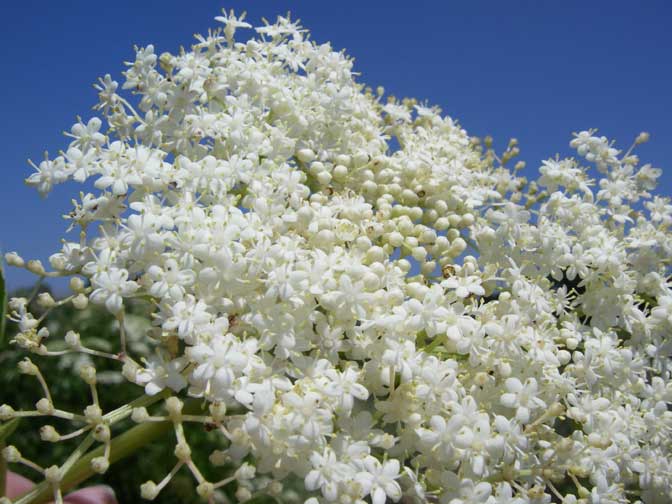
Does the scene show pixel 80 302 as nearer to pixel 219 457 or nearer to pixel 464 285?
pixel 219 457

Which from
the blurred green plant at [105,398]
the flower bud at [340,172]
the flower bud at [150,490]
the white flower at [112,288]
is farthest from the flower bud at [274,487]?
the blurred green plant at [105,398]

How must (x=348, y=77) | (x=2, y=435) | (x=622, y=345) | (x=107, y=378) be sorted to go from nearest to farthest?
(x=2, y=435)
(x=622, y=345)
(x=348, y=77)
(x=107, y=378)

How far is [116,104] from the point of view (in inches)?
72.7

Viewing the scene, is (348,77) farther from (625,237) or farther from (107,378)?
(107,378)

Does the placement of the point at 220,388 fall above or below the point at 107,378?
below

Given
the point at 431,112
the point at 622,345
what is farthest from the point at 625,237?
the point at 431,112

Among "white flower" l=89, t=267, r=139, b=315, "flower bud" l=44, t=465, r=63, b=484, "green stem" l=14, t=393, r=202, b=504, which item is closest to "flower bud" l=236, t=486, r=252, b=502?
"green stem" l=14, t=393, r=202, b=504

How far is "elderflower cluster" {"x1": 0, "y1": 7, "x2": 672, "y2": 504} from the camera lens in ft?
4.49

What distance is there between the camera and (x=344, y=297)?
1.41 meters

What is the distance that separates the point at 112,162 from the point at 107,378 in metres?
2.96

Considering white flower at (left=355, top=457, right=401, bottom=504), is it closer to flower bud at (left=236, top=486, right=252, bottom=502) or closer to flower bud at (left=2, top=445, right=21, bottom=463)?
flower bud at (left=236, top=486, right=252, bottom=502)

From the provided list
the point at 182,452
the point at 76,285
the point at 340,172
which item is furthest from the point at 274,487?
the point at 340,172

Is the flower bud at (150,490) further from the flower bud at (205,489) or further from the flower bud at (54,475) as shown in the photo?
the flower bud at (54,475)

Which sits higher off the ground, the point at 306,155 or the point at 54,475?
the point at 306,155
